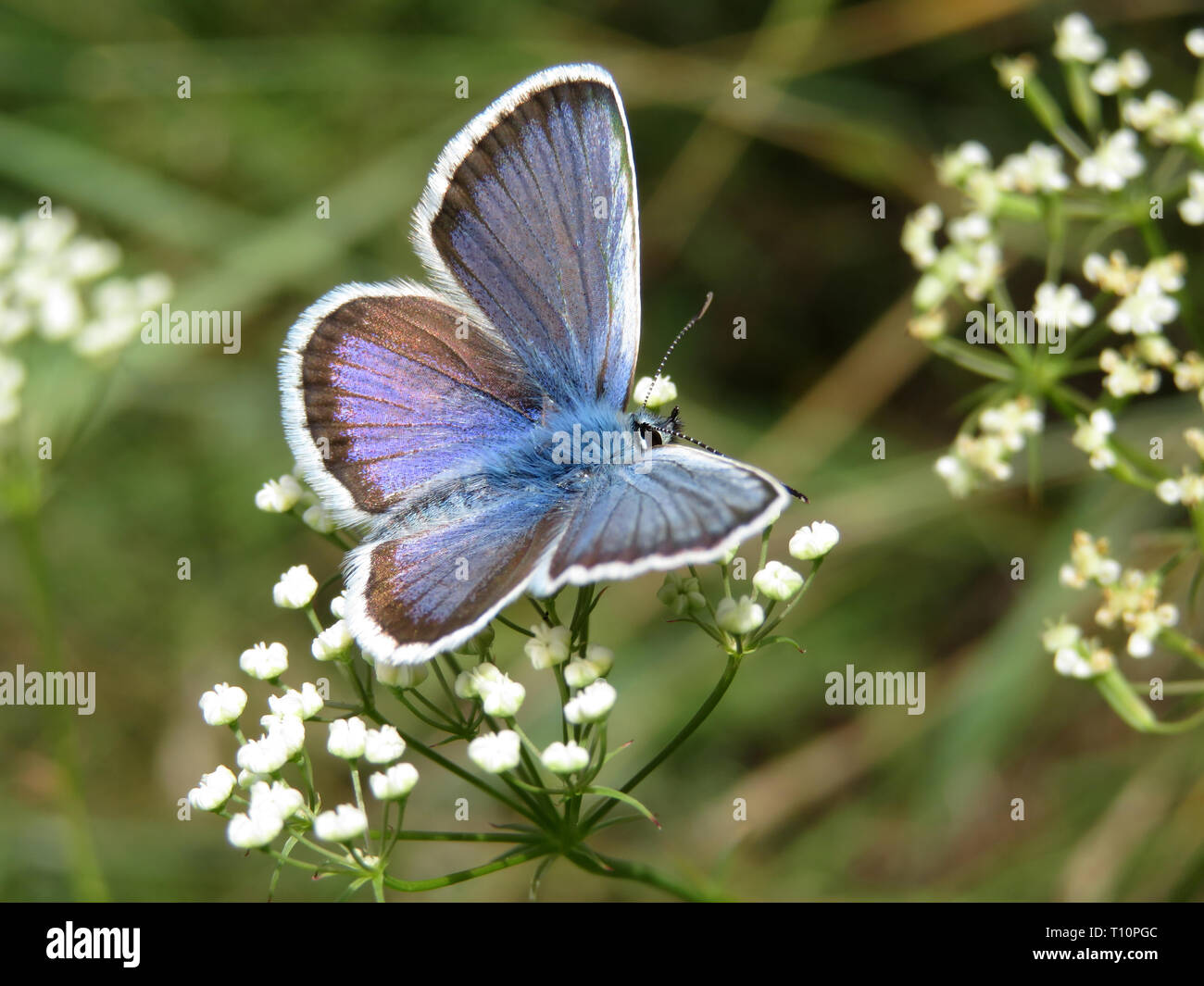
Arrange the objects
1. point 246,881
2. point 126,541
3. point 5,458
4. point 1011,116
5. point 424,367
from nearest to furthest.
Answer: point 424,367, point 5,458, point 246,881, point 1011,116, point 126,541

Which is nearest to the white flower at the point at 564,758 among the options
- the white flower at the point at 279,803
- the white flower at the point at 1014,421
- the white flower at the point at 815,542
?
the white flower at the point at 279,803

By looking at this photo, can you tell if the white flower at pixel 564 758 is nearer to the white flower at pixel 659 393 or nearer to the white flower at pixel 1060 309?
the white flower at pixel 659 393

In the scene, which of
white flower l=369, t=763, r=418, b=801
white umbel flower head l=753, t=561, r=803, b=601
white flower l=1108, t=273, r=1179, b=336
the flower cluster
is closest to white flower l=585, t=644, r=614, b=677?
white umbel flower head l=753, t=561, r=803, b=601

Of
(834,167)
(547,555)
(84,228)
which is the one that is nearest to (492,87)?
(834,167)

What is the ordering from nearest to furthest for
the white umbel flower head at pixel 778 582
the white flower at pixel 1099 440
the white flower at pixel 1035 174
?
the white umbel flower head at pixel 778 582, the white flower at pixel 1099 440, the white flower at pixel 1035 174

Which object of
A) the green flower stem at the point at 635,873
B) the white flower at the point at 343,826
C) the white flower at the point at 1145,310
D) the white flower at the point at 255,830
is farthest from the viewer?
the white flower at the point at 1145,310

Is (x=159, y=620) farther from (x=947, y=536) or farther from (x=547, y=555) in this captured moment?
(x=947, y=536)
